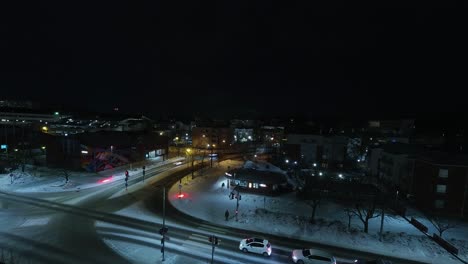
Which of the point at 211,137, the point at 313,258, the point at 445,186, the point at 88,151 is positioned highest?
the point at 445,186

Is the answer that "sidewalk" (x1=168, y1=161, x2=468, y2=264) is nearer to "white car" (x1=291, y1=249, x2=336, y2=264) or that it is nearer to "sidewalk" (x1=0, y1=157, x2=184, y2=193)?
"white car" (x1=291, y1=249, x2=336, y2=264)

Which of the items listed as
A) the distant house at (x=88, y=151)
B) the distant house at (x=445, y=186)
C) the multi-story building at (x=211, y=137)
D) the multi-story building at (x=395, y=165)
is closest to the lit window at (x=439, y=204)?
the distant house at (x=445, y=186)

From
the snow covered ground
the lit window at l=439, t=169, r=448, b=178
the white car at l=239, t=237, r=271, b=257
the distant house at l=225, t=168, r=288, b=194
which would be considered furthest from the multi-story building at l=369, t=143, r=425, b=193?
the white car at l=239, t=237, r=271, b=257

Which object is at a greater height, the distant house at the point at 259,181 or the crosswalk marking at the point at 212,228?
the distant house at the point at 259,181

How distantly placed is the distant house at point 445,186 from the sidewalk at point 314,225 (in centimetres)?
414

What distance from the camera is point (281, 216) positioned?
30.0 metres

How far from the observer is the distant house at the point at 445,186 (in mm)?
34031

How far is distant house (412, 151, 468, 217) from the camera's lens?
34031 mm

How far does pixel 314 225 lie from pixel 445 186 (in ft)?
61.6

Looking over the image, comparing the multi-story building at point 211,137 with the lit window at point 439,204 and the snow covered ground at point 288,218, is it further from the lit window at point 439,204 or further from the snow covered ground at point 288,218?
the lit window at point 439,204

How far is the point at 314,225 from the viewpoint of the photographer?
92.3 feet

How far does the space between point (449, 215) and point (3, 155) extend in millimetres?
75404

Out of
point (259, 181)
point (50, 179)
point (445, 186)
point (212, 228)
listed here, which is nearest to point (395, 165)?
point (445, 186)

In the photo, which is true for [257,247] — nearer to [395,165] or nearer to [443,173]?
[443,173]
